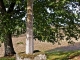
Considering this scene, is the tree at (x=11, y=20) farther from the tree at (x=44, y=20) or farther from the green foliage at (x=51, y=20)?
the green foliage at (x=51, y=20)

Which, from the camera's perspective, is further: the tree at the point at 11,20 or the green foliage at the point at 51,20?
the tree at the point at 11,20

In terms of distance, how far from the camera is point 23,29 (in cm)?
2098

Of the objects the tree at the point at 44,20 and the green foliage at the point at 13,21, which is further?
the green foliage at the point at 13,21

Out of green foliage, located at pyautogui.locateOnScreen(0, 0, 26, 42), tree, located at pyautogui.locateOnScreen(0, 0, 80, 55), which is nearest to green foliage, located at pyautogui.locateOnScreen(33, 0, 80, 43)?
tree, located at pyautogui.locateOnScreen(0, 0, 80, 55)

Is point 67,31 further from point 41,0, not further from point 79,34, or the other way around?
point 41,0

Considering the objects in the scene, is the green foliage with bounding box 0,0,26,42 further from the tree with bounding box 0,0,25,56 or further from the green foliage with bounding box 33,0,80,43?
the green foliage with bounding box 33,0,80,43

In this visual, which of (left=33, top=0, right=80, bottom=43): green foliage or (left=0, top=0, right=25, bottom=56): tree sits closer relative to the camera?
(left=33, top=0, right=80, bottom=43): green foliage

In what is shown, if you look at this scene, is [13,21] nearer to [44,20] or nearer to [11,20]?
[11,20]

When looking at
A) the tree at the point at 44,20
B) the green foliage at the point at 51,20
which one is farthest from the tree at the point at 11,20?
the green foliage at the point at 51,20

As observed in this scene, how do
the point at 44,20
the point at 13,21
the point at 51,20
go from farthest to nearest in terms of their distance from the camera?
1. the point at 13,21
2. the point at 51,20
3. the point at 44,20

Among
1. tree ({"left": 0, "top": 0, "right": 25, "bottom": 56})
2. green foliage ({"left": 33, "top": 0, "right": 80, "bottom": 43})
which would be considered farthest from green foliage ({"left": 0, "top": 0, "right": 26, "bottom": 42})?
green foliage ({"left": 33, "top": 0, "right": 80, "bottom": 43})

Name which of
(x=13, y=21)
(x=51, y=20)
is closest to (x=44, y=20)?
(x=51, y=20)

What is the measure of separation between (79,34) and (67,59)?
246 inches

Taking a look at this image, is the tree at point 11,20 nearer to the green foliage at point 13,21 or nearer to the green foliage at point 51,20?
the green foliage at point 13,21
